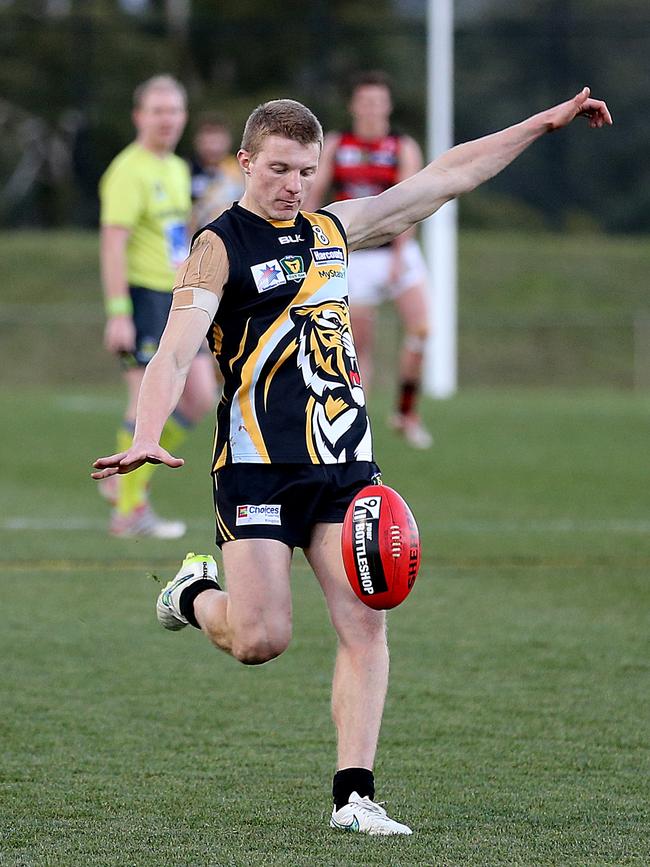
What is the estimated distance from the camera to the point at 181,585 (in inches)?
196

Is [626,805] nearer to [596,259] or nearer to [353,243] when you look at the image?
[353,243]

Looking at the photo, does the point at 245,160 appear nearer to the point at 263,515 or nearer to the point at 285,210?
the point at 285,210

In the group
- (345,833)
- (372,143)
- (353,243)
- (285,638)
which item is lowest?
(345,833)

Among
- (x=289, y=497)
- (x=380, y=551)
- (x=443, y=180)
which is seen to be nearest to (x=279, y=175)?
(x=443, y=180)

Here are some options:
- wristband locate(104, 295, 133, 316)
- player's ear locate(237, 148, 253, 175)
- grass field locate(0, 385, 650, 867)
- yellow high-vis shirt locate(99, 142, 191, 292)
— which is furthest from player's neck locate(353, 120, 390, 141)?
player's ear locate(237, 148, 253, 175)

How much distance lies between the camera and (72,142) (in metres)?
32.0

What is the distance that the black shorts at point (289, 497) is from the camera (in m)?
4.51

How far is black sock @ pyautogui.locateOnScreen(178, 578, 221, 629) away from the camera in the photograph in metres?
4.91

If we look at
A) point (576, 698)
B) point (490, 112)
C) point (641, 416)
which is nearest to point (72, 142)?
point (490, 112)

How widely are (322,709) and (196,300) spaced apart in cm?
182

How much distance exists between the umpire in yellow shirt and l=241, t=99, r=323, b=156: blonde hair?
469cm

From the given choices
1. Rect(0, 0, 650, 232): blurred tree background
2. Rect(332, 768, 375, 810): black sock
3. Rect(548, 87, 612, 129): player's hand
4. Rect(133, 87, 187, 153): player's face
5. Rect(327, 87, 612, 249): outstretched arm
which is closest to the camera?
Rect(332, 768, 375, 810): black sock

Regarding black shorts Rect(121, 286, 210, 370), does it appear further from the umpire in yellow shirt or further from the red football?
the red football

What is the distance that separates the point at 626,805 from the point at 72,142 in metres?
28.8
